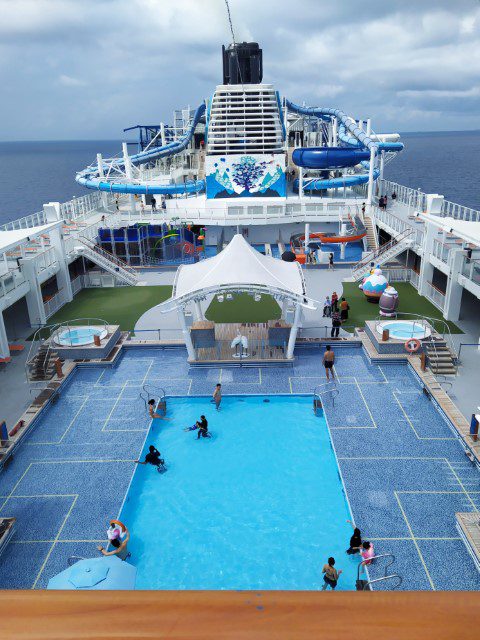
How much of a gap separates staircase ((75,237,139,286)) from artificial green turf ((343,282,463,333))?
46.2 ft

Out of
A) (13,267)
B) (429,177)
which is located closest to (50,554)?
(13,267)

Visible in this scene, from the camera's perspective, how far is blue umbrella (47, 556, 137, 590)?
902 centimetres

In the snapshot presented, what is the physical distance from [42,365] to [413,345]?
1546 cm

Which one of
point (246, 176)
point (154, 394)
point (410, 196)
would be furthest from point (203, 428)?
point (246, 176)

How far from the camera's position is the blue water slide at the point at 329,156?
40.5m

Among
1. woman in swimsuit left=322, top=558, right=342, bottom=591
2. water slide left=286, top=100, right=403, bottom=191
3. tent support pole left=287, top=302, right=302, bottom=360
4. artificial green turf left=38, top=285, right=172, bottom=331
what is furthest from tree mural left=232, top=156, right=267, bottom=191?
Answer: woman in swimsuit left=322, top=558, right=342, bottom=591

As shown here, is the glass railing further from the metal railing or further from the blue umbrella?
the blue umbrella

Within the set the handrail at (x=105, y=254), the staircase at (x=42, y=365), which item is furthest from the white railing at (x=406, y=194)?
the staircase at (x=42, y=365)

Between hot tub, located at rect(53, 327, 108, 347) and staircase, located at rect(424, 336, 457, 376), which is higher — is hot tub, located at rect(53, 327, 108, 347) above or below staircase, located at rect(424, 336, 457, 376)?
above

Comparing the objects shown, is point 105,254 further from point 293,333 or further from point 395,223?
point 395,223

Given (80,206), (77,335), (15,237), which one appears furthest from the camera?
(80,206)

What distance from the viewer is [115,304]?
1142 inches

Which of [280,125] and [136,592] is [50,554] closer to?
[136,592]

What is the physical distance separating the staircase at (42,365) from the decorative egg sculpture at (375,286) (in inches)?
652
